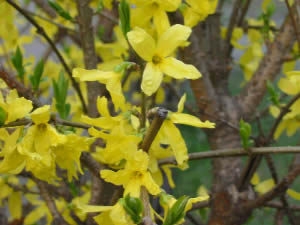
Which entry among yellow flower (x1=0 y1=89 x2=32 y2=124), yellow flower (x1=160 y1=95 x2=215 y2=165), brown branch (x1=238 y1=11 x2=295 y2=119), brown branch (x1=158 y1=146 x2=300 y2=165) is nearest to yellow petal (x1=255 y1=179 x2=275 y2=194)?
brown branch (x1=238 y1=11 x2=295 y2=119)

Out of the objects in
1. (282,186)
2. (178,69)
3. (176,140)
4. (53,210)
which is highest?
(178,69)

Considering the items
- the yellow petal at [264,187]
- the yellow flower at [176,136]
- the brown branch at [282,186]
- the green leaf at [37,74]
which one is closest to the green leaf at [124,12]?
the yellow flower at [176,136]

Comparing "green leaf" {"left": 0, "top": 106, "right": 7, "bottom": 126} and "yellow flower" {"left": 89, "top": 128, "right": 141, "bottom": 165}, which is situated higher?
"green leaf" {"left": 0, "top": 106, "right": 7, "bottom": 126}

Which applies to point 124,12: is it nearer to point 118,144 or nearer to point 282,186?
point 118,144

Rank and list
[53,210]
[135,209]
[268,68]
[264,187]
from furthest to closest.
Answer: [268,68] < [264,187] < [53,210] < [135,209]

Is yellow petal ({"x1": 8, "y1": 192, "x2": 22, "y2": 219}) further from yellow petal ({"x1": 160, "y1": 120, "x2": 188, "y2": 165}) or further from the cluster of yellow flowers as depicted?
yellow petal ({"x1": 160, "y1": 120, "x2": 188, "y2": 165})

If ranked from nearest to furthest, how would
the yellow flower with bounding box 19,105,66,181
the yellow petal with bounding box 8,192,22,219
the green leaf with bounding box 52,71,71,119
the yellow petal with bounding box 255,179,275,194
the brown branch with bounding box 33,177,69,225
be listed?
the yellow flower with bounding box 19,105,66,181 < the green leaf with bounding box 52,71,71,119 < the brown branch with bounding box 33,177,69,225 < the yellow petal with bounding box 255,179,275,194 < the yellow petal with bounding box 8,192,22,219

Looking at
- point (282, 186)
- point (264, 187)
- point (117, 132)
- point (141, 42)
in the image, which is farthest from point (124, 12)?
point (264, 187)
